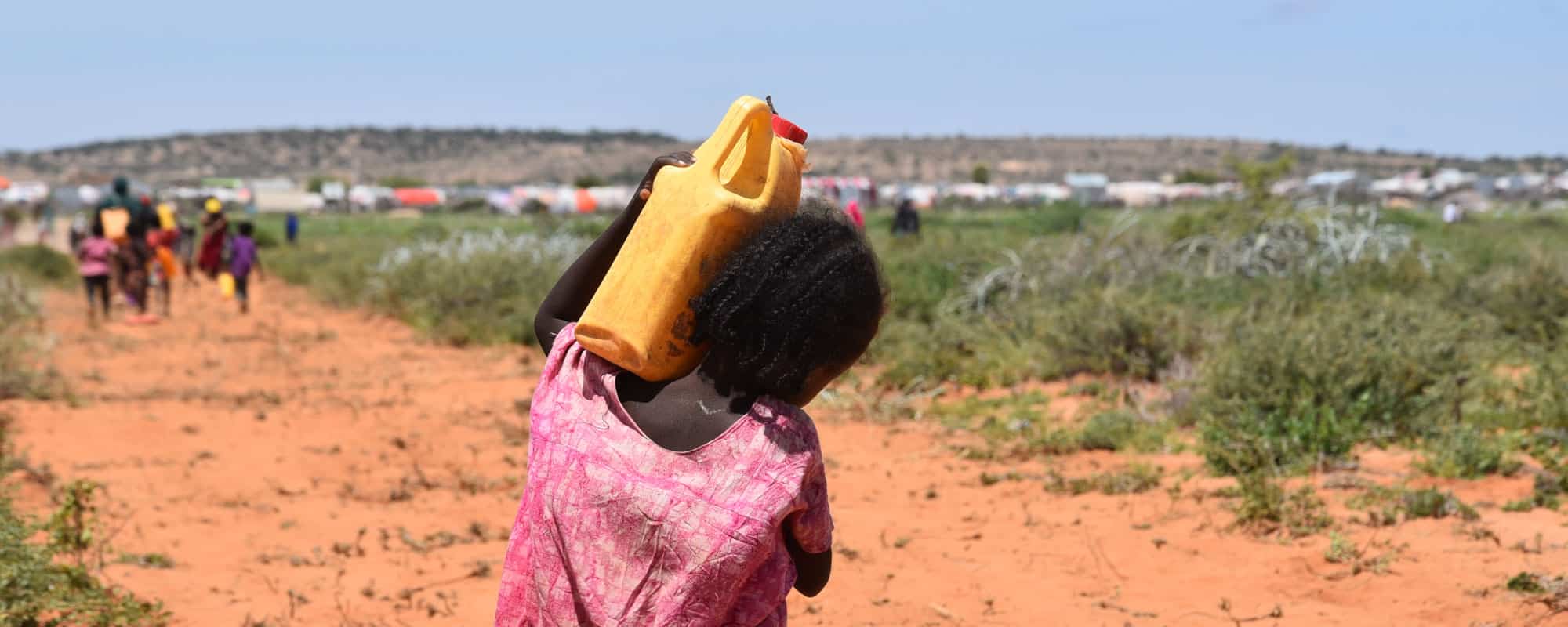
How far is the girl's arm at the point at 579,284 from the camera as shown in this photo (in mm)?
2523

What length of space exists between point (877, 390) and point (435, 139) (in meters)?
122

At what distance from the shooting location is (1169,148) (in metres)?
103

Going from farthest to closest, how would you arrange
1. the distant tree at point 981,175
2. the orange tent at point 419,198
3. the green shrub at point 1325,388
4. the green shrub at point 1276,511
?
the distant tree at point 981,175, the orange tent at point 419,198, the green shrub at point 1325,388, the green shrub at point 1276,511

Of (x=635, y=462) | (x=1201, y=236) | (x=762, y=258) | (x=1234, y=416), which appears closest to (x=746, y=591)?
(x=635, y=462)

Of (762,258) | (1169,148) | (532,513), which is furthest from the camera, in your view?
(1169,148)

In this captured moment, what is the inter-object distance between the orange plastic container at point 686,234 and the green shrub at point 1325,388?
5432 mm

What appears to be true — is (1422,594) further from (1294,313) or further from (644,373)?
(1294,313)

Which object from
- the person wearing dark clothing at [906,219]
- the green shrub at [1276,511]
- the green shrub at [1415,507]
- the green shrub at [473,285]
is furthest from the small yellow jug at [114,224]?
the green shrub at [1415,507]

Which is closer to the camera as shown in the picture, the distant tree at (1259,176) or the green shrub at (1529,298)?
the green shrub at (1529,298)

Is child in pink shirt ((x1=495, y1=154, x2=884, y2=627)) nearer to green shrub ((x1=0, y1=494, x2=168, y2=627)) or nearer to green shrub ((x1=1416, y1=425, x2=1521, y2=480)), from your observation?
green shrub ((x1=0, y1=494, x2=168, y2=627))

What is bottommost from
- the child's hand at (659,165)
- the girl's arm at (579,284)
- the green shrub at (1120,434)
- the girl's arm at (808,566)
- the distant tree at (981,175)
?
the distant tree at (981,175)

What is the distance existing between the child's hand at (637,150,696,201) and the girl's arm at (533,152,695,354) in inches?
3.0

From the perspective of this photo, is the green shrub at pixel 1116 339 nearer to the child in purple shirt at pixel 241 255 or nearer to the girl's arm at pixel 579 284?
the girl's arm at pixel 579 284

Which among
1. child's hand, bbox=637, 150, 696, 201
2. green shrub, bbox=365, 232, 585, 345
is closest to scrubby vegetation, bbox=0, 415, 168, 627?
child's hand, bbox=637, 150, 696, 201
